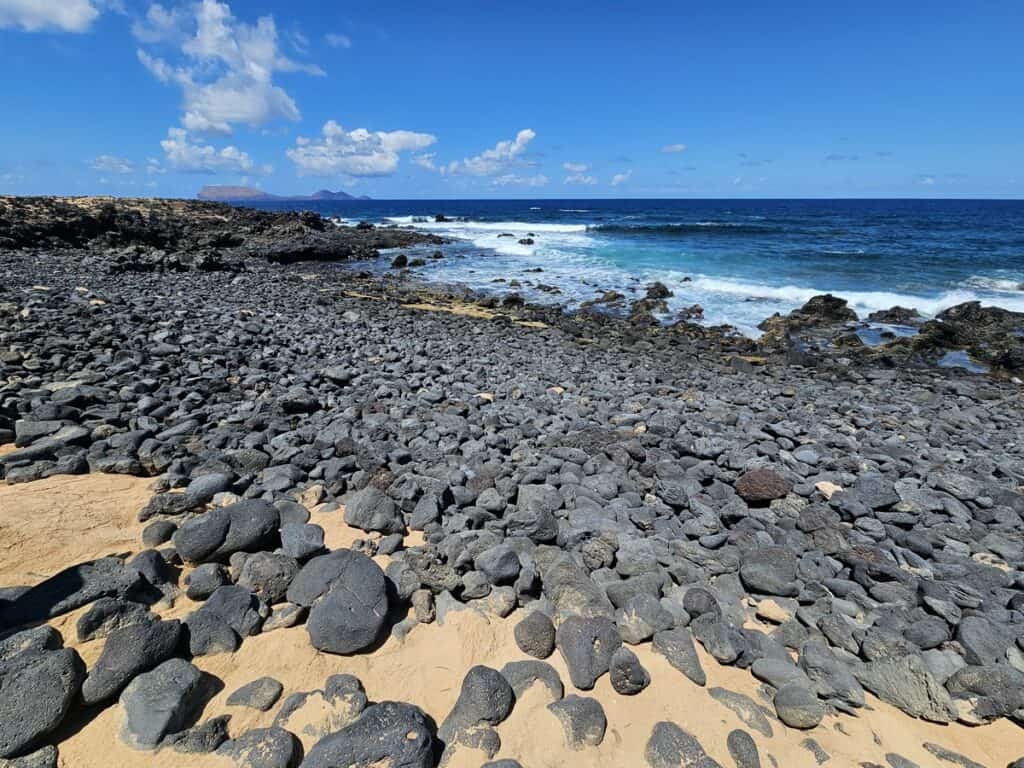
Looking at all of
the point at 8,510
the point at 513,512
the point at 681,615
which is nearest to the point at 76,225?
the point at 8,510

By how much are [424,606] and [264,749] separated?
3.80 ft

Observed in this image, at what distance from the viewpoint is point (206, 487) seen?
4.21 metres

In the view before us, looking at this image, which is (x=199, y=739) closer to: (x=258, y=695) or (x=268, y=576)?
(x=258, y=695)

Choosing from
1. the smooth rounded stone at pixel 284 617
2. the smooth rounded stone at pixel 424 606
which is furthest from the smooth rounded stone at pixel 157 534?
the smooth rounded stone at pixel 424 606

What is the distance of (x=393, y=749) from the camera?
2.29m

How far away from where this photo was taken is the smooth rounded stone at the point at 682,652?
288cm

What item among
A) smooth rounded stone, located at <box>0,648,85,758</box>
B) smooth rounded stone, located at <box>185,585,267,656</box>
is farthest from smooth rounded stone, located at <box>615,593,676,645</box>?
smooth rounded stone, located at <box>0,648,85,758</box>

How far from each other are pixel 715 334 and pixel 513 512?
1233cm

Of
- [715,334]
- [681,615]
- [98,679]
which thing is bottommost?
[715,334]

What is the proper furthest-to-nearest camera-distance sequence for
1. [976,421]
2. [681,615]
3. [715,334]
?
[715,334] → [976,421] → [681,615]

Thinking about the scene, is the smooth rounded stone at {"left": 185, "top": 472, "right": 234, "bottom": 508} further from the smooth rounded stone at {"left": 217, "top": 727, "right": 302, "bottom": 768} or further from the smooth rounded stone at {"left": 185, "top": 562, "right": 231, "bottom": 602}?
the smooth rounded stone at {"left": 217, "top": 727, "right": 302, "bottom": 768}

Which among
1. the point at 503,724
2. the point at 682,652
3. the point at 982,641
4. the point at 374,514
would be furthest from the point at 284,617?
the point at 982,641

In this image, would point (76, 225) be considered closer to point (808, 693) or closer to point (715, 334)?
point (715, 334)

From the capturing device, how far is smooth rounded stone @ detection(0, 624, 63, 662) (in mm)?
2514
